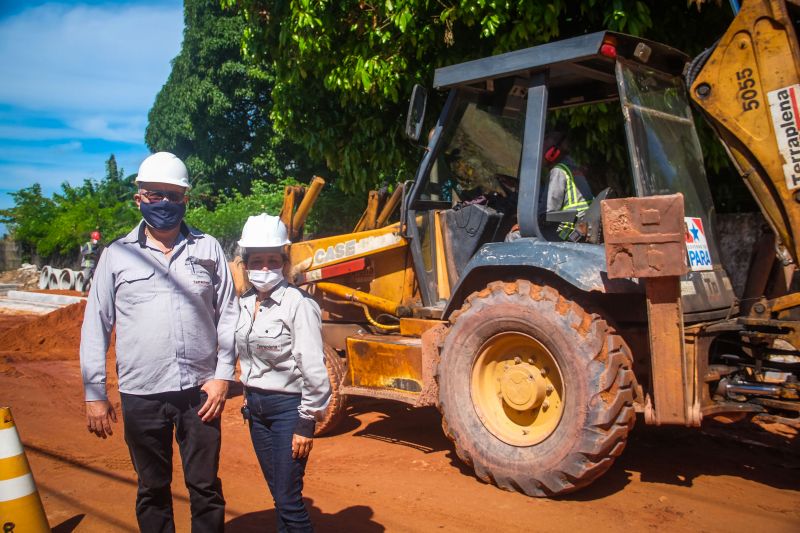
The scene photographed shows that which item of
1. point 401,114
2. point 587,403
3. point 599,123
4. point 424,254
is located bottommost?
point 587,403

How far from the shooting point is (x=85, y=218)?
24328 millimetres

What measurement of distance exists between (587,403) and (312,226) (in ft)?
34.2

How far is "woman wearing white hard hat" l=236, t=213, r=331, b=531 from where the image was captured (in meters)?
3.23

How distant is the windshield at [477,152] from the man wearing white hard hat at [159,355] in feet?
8.63

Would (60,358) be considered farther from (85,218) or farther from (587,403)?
(85,218)

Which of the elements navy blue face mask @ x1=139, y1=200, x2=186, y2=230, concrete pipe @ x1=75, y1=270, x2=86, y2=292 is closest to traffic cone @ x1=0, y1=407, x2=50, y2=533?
navy blue face mask @ x1=139, y1=200, x2=186, y2=230

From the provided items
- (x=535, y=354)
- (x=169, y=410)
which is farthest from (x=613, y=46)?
(x=169, y=410)

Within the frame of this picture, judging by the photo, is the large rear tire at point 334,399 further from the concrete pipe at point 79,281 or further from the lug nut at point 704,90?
→ the concrete pipe at point 79,281

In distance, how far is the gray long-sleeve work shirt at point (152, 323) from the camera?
11.1ft

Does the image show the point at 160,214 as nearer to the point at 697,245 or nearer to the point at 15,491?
the point at 15,491

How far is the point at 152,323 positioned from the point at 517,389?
2.41 metres

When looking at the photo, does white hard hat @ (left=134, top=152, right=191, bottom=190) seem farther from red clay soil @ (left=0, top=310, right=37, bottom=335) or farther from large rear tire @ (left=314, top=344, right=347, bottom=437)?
red clay soil @ (left=0, top=310, right=37, bottom=335)

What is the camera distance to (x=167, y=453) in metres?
3.51

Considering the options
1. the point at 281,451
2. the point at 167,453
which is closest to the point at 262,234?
the point at 281,451
